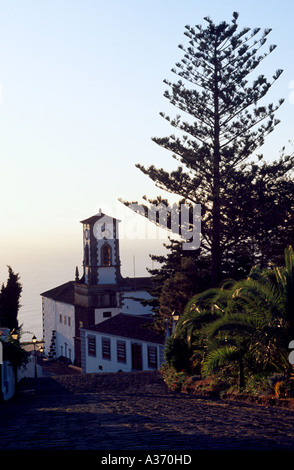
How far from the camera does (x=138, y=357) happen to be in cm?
3591

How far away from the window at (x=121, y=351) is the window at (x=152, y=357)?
9.86 feet

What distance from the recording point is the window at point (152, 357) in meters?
34.4

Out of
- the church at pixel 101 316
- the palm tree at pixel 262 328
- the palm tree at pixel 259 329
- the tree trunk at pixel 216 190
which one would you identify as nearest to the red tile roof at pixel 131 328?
the church at pixel 101 316

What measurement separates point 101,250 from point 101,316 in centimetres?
548

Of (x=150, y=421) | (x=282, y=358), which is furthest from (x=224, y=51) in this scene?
(x=150, y=421)

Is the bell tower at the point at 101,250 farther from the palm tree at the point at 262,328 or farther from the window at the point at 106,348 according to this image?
the palm tree at the point at 262,328

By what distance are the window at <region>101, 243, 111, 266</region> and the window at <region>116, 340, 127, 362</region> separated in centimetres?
1214

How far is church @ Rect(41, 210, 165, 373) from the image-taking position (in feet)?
120

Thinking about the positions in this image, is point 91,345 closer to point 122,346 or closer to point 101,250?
point 122,346

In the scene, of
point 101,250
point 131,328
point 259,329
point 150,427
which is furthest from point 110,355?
point 150,427

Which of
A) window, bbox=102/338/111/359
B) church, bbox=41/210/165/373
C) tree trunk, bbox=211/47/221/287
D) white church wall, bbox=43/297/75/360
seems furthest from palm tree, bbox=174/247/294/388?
white church wall, bbox=43/297/75/360

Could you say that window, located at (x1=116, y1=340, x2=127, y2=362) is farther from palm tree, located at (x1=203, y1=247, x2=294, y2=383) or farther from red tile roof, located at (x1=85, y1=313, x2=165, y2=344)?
palm tree, located at (x1=203, y1=247, x2=294, y2=383)

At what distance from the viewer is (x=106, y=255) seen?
162ft
